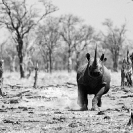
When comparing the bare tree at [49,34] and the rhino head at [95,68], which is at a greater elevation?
the bare tree at [49,34]

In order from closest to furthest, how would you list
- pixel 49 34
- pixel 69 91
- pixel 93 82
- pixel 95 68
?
pixel 95 68, pixel 93 82, pixel 69 91, pixel 49 34

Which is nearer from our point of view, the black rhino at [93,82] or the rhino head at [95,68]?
the rhino head at [95,68]

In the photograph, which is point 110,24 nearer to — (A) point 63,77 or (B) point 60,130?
(A) point 63,77

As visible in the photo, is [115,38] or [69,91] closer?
[69,91]

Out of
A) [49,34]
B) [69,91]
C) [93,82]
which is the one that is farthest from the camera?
[49,34]

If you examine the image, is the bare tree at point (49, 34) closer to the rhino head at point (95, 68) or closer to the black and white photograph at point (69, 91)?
the black and white photograph at point (69, 91)

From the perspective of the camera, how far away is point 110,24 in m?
59.9

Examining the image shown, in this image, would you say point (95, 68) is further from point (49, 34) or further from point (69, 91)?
point (49, 34)

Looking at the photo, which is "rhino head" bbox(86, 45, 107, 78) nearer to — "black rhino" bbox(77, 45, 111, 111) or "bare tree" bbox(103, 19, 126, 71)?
"black rhino" bbox(77, 45, 111, 111)

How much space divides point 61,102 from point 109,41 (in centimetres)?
4699

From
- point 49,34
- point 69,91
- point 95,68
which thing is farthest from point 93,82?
point 49,34

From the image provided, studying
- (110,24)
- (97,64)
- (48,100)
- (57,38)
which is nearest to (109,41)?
(110,24)

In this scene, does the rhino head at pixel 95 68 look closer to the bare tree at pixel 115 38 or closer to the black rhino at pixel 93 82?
the black rhino at pixel 93 82

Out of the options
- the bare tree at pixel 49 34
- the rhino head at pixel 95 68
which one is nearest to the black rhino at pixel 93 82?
the rhino head at pixel 95 68
